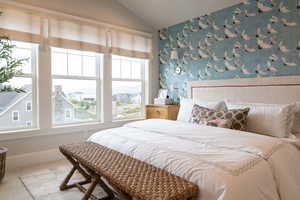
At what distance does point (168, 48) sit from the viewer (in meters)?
4.23

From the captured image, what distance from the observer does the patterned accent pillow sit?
232 cm

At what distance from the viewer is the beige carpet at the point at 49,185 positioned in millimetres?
2049

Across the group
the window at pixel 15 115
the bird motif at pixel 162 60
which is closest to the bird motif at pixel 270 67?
the bird motif at pixel 162 60

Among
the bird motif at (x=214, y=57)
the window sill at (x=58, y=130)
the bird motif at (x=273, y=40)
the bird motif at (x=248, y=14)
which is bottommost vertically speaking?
the window sill at (x=58, y=130)

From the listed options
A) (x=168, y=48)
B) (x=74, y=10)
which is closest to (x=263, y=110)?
(x=168, y=48)

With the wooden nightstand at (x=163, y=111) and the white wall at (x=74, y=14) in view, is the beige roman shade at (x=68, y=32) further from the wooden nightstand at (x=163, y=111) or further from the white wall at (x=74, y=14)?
the wooden nightstand at (x=163, y=111)

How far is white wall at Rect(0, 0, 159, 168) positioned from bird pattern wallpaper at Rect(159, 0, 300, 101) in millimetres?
873

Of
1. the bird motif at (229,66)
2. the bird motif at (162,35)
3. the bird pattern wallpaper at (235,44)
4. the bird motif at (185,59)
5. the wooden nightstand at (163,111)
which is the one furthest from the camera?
the bird motif at (162,35)

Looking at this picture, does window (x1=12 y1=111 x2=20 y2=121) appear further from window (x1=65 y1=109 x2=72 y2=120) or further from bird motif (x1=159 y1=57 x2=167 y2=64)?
bird motif (x1=159 y1=57 x2=167 y2=64)

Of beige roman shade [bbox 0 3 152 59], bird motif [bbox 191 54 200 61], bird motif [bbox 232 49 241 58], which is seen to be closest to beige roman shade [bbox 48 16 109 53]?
beige roman shade [bbox 0 3 152 59]

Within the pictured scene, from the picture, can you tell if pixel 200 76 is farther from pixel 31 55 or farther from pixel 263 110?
pixel 31 55

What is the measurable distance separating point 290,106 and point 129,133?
184 centimetres

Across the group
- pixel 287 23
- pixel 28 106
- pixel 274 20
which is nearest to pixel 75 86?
pixel 28 106

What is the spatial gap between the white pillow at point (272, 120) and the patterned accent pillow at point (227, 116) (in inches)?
4.3
